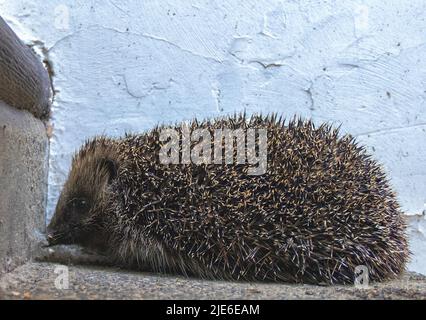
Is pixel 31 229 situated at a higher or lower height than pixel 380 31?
lower

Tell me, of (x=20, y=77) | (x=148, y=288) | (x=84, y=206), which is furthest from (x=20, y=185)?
(x=148, y=288)

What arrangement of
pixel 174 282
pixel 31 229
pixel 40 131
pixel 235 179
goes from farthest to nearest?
pixel 40 131 → pixel 31 229 → pixel 235 179 → pixel 174 282

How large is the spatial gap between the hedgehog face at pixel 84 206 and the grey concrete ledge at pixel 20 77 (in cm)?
33

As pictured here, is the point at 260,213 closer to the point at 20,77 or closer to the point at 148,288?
the point at 148,288

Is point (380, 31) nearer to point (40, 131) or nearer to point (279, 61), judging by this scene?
point (279, 61)

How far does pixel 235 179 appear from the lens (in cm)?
214

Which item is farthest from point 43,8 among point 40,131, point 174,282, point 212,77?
point 174,282

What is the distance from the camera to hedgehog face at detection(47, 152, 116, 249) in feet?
7.73

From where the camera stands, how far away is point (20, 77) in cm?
213

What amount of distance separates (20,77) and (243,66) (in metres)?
1.12

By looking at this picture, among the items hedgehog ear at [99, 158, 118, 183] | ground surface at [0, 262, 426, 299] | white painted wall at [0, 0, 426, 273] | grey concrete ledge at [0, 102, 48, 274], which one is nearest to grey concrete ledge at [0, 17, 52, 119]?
grey concrete ledge at [0, 102, 48, 274]

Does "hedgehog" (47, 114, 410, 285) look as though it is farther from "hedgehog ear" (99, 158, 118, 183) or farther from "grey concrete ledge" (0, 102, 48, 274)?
"grey concrete ledge" (0, 102, 48, 274)

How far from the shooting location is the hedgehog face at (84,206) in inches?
92.8

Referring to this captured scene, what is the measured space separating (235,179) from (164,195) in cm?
27
